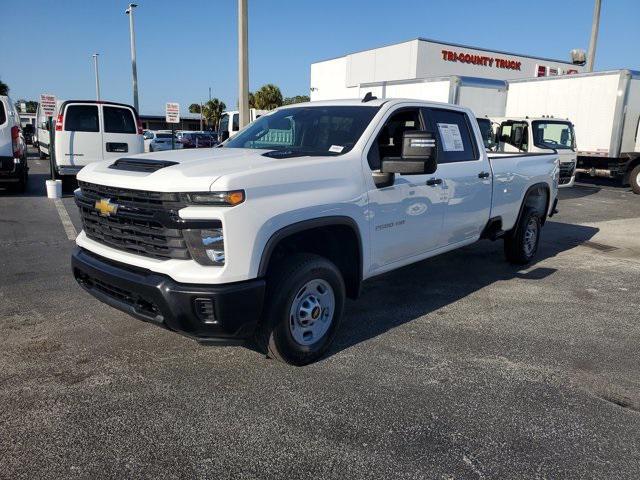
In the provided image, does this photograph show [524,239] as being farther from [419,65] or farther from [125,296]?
[419,65]

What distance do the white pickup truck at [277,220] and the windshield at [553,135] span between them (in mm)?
9782

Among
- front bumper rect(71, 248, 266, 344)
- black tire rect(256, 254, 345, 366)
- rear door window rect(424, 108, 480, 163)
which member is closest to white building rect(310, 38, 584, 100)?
rear door window rect(424, 108, 480, 163)

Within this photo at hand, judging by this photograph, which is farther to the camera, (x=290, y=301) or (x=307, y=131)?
(x=307, y=131)

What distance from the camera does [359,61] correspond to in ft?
118

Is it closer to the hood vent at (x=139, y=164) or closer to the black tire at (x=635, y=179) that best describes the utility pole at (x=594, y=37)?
the black tire at (x=635, y=179)

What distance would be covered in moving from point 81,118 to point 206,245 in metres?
10.5

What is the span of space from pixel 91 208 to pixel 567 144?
1359 cm

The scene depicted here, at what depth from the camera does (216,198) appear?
2971 millimetres

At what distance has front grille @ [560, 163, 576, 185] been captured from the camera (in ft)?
44.5

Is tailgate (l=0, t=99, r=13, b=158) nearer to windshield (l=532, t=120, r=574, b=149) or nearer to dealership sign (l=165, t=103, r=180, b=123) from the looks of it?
dealership sign (l=165, t=103, r=180, b=123)

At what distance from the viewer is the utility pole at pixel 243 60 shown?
39.8 feet

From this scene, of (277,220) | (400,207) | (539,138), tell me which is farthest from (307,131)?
(539,138)

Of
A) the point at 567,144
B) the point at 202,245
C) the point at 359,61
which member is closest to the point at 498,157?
the point at 202,245

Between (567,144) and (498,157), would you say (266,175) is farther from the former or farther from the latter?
(567,144)
